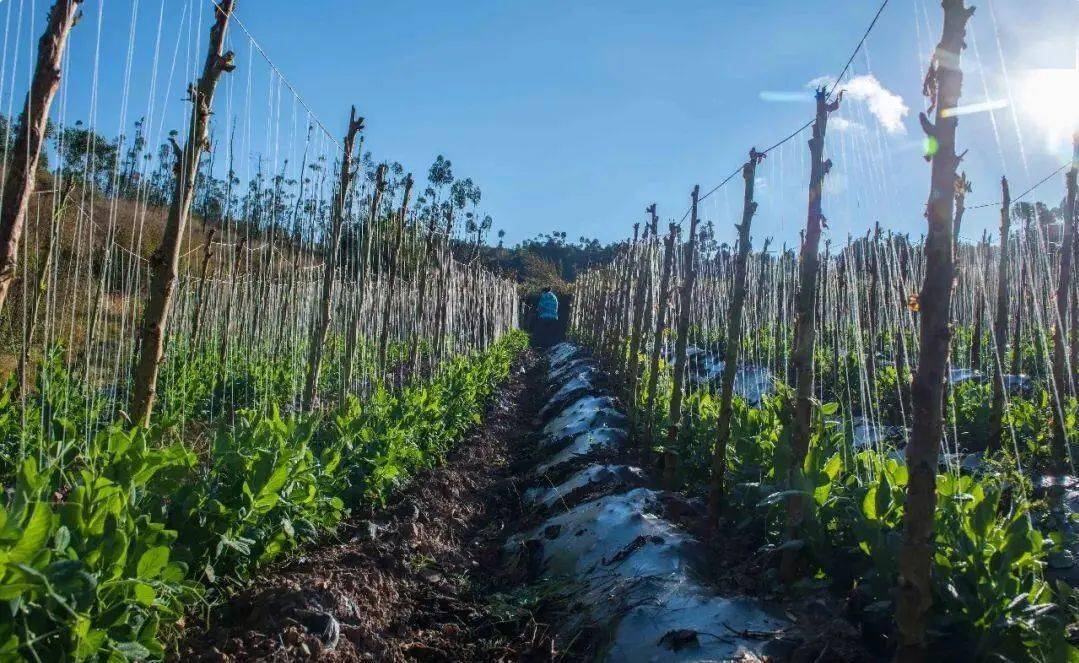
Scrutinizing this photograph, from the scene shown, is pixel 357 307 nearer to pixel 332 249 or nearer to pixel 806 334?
pixel 332 249

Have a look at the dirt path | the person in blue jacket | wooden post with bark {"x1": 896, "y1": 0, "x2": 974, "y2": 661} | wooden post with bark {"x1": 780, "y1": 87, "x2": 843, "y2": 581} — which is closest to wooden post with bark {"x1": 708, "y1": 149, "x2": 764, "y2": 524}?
the dirt path

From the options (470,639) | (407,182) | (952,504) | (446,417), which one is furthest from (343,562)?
(407,182)

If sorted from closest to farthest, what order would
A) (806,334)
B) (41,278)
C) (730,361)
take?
1. (806,334)
2. (41,278)
3. (730,361)

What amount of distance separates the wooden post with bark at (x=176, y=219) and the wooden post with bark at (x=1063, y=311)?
610 centimetres

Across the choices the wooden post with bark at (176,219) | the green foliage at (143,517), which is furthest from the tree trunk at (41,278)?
the wooden post with bark at (176,219)

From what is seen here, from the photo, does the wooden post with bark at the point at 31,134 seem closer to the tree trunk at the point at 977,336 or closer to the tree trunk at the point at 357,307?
the tree trunk at the point at 357,307

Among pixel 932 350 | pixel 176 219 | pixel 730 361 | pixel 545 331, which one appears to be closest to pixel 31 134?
pixel 176 219

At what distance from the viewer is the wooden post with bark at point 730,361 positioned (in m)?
4.23

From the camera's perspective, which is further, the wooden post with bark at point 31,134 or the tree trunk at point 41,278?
the tree trunk at point 41,278

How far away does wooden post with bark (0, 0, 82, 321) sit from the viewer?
2.26 m

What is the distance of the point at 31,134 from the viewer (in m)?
2.28

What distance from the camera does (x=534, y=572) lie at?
4426 millimetres

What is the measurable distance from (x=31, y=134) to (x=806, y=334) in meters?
3.36

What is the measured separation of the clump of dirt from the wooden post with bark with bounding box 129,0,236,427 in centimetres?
105
